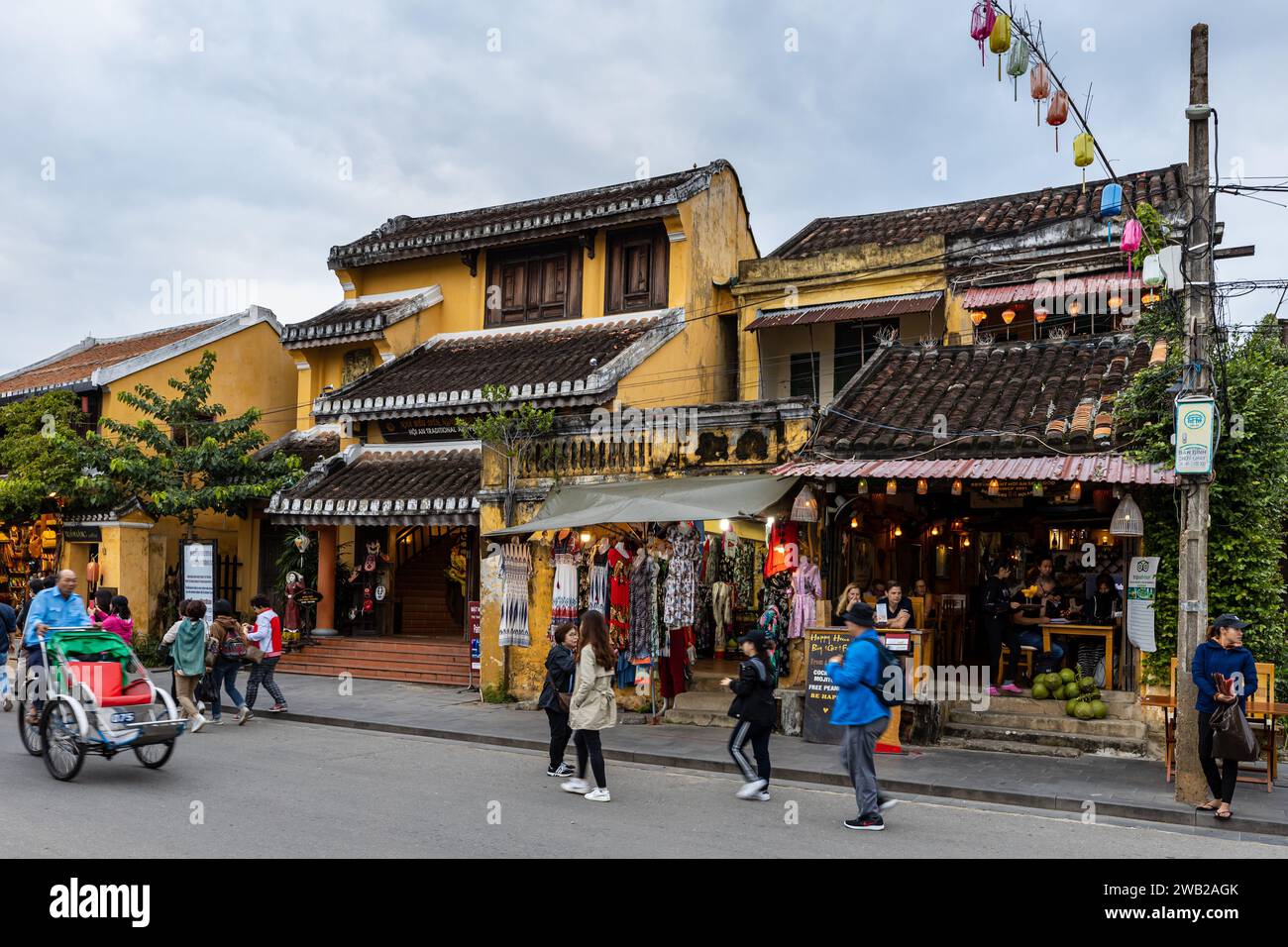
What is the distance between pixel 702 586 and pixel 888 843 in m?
8.27

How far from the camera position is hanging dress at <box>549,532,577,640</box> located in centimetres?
1480

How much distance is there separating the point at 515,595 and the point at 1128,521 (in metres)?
8.28

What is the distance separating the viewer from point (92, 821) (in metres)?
7.98

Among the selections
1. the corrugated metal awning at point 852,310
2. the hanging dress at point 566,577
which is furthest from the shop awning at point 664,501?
the corrugated metal awning at point 852,310

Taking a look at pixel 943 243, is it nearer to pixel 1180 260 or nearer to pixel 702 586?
pixel 702 586

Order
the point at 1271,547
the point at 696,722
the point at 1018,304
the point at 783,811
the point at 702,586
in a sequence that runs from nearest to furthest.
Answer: the point at 783,811, the point at 1271,547, the point at 696,722, the point at 702,586, the point at 1018,304

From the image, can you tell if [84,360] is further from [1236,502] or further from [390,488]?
[1236,502]

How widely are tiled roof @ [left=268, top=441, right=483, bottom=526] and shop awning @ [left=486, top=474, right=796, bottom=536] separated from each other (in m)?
3.76

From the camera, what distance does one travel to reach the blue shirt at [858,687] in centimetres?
854

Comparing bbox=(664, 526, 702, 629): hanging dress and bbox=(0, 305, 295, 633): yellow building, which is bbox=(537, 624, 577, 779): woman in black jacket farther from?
bbox=(0, 305, 295, 633): yellow building

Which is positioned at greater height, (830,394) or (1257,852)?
(830,394)

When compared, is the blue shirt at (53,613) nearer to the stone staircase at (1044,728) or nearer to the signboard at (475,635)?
the signboard at (475,635)

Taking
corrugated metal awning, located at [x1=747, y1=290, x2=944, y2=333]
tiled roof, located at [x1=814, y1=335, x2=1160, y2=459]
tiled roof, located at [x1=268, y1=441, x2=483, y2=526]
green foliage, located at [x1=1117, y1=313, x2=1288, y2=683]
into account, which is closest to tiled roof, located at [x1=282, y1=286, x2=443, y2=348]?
tiled roof, located at [x1=268, y1=441, x2=483, y2=526]

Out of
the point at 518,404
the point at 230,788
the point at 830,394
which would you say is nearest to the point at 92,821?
the point at 230,788
